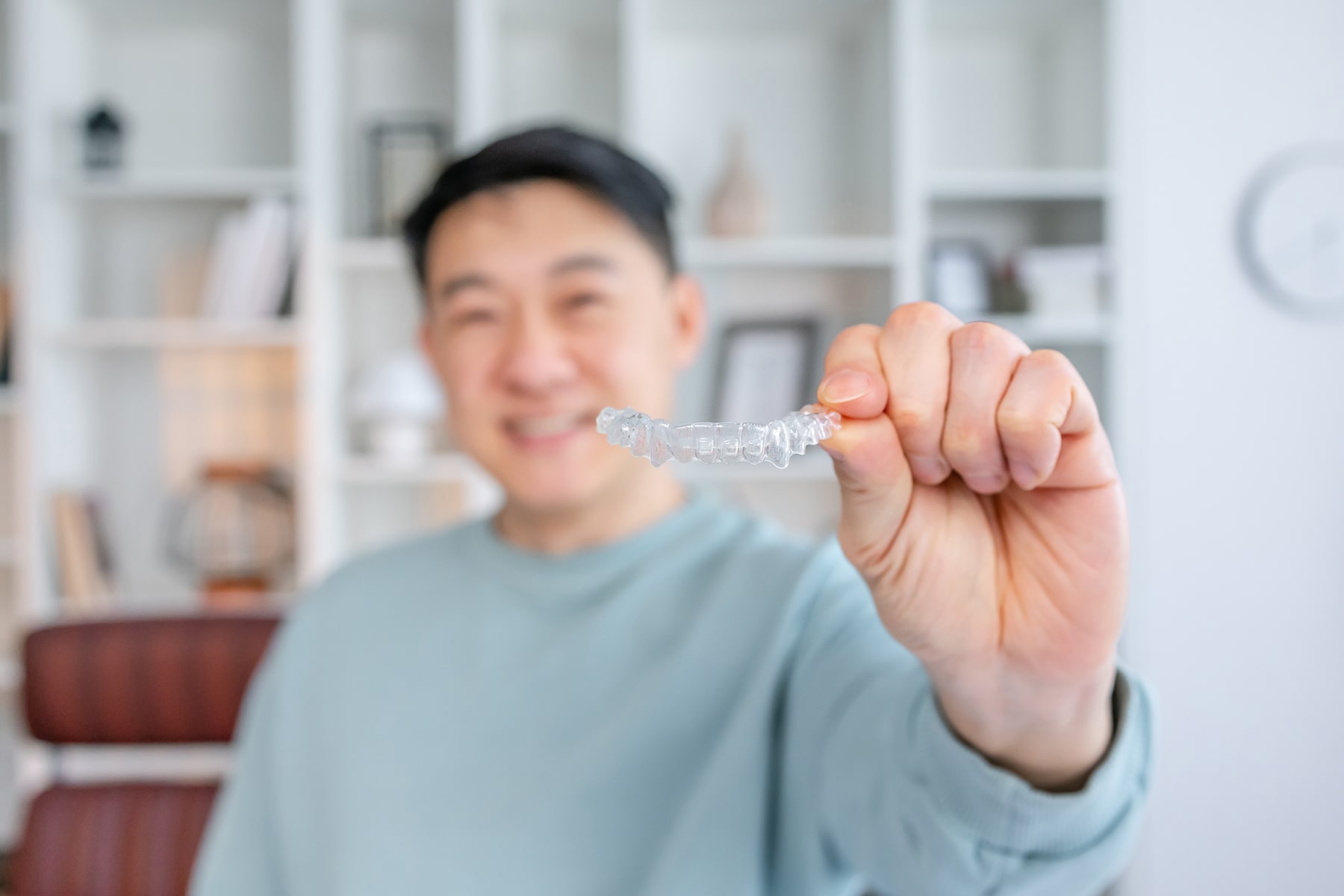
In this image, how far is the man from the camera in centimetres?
45

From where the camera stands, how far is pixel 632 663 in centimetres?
94

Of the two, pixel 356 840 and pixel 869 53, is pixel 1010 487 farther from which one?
pixel 869 53

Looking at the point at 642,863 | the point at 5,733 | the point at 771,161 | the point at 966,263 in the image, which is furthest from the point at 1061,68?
the point at 5,733

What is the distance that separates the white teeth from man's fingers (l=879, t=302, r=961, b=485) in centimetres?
56

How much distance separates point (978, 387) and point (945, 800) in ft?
0.88

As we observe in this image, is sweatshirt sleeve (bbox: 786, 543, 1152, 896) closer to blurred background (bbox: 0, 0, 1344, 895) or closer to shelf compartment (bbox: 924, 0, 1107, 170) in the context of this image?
blurred background (bbox: 0, 0, 1344, 895)

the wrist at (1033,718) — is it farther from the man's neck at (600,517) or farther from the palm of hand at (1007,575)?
the man's neck at (600,517)

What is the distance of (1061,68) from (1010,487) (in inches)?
95.5

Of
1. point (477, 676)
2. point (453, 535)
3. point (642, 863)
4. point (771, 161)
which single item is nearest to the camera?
point (642, 863)

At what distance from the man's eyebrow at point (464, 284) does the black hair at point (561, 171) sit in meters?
Result: 0.07

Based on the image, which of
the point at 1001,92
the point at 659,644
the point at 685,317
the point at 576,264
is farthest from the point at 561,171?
the point at 1001,92

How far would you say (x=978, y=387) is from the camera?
40 cm

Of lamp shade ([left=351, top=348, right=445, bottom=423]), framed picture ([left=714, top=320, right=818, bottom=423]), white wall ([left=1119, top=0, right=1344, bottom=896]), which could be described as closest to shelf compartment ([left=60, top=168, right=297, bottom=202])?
lamp shade ([left=351, top=348, right=445, bottom=423])

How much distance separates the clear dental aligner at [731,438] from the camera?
0.35 metres
